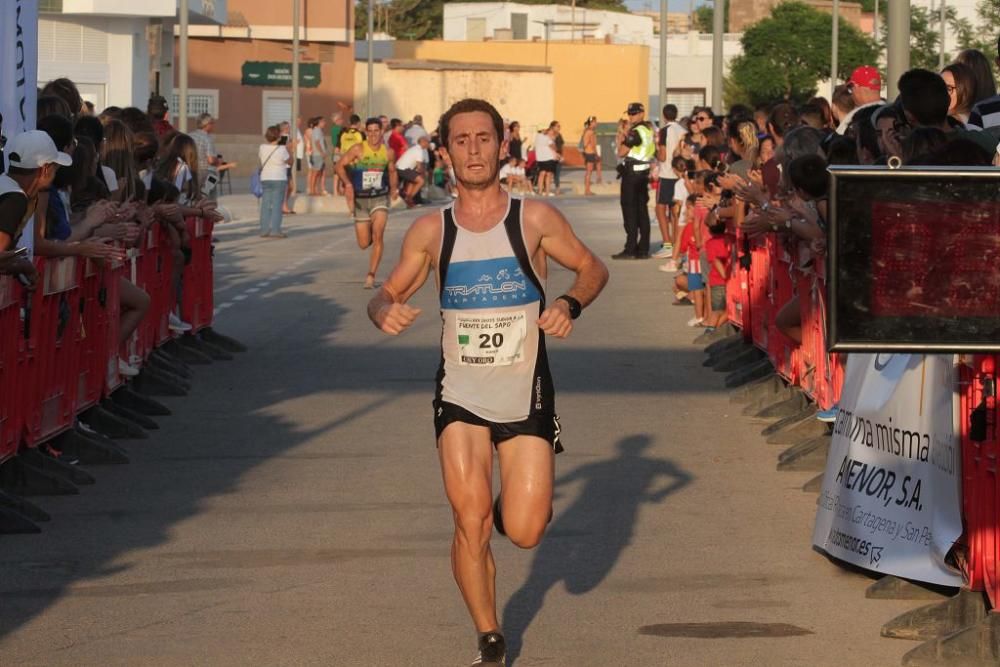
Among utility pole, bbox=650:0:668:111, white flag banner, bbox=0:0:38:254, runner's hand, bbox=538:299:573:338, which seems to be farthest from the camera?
utility pole, bbox=650:0:668:111

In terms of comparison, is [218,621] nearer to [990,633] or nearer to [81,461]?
[990,633]

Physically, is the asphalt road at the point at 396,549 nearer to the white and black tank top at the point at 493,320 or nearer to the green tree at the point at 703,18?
the white and black tank top at the point at 493,320

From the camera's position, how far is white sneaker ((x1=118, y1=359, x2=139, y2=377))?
12.6 metres

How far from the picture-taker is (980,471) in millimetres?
6859

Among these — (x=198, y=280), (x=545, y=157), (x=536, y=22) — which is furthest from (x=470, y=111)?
(x=536, y=22)

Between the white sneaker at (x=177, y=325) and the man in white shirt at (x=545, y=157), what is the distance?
1447 inches

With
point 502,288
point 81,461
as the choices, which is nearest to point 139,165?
point 81,461

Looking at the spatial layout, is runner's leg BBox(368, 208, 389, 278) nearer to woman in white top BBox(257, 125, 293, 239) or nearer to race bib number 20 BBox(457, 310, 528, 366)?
woman in white top BBox(257, 125, 293, 239)

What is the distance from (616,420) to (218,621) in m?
5.59

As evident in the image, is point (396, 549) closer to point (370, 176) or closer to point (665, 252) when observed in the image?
point (370, 176)

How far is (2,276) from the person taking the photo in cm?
930

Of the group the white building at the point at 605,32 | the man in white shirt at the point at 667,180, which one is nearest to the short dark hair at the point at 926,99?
the man in white shirt at the point at 667,180

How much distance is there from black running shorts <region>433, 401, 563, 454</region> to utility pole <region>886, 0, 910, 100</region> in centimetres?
602

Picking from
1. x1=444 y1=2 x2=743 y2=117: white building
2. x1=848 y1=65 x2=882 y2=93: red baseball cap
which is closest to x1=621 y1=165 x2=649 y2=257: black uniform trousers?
x1=848 y1=65 x2=882 y2=93: red baseball cap
